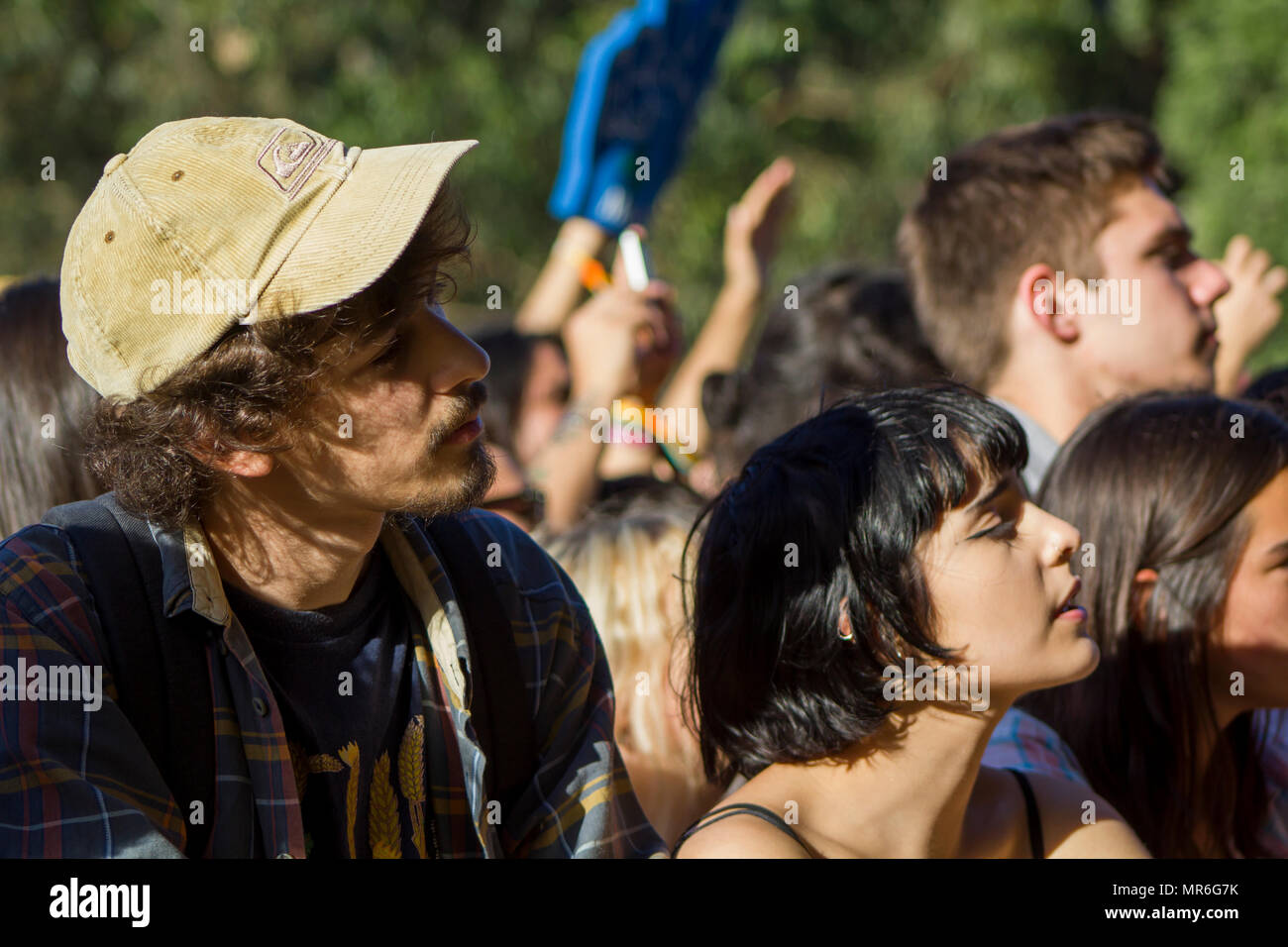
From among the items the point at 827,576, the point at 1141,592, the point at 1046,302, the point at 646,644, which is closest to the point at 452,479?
the point at 827,576

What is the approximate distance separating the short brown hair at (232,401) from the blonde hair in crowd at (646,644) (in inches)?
35.3

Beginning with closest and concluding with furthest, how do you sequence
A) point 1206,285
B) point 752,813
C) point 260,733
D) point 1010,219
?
point 260,733, point 752,813, point 1206,285, point 1010,219

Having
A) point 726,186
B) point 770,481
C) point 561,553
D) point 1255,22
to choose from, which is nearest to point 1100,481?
point 770,481

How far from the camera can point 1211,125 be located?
7.95 meters

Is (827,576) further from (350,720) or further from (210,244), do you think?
(210,244)

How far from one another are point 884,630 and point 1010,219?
176 cm

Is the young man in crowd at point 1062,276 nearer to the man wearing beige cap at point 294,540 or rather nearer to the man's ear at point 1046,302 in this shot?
the man's ear at point 1046,302

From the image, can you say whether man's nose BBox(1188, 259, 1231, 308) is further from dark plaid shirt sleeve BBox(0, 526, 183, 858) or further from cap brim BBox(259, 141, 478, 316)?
dark plaid shirt sleeve BBox(0, 526, 183, 858)

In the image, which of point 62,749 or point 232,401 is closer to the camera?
point 62,749

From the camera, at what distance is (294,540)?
6.00ft

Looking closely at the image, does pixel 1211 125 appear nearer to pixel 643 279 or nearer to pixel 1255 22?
pixel 1255 22

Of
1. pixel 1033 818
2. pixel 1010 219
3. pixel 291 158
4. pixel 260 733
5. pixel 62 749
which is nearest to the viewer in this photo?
pixel 62 749

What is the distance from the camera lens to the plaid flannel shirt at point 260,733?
1.50 meters

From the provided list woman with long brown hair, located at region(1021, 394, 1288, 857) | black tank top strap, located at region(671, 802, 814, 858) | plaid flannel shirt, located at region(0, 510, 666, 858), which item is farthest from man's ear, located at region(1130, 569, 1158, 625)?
plaid flannel shirt, located at region(0, 510, 666, 858)
